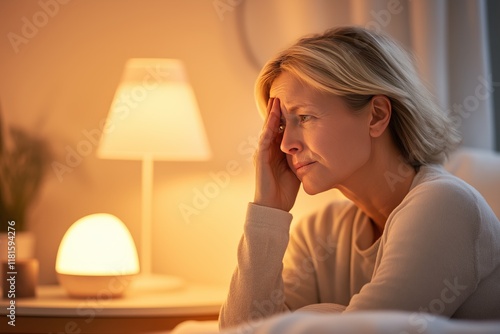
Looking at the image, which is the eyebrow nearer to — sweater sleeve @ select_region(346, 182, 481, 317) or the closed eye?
the closed eye

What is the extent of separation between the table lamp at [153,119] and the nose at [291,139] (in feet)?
1.83

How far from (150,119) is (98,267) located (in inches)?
17.4

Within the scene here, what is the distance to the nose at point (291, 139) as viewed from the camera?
5.24ft

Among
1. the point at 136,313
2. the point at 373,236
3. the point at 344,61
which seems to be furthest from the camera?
the point at 136,313

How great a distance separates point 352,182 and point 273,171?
0.20 metres

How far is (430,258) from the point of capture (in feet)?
4.34

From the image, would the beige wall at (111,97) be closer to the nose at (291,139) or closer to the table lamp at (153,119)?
the table lamp at (153,119)

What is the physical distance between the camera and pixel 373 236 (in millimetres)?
1704

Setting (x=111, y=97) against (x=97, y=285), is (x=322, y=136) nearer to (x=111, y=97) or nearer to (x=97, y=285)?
(x=97, y=285)

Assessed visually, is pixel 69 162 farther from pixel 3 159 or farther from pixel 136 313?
pixel 136 313

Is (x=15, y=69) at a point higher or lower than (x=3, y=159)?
higher

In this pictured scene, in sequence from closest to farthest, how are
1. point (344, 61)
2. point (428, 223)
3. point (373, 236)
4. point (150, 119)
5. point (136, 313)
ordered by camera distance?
point (428, 223)
point (344, 61)
point (373, 236)
point (136, 313)
point (150, 119)

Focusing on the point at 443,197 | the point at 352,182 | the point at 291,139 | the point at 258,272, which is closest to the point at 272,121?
the point at 291,139

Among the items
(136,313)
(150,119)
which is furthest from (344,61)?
(136,313)
